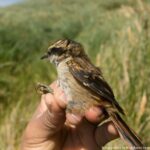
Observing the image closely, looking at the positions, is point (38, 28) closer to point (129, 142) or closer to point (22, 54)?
point (22, 54)

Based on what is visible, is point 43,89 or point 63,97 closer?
point 63,97

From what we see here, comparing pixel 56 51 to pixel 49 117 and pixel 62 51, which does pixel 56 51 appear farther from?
pixel 49 117

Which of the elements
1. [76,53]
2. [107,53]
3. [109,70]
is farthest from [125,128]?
[107,53]

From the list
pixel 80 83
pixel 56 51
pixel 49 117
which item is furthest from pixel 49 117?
pixel 56 51

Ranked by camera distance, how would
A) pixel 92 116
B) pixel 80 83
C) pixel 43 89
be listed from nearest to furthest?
pixel 92 116, pixel 80 83, pixel 43 89

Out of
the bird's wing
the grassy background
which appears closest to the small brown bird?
the bird's wing

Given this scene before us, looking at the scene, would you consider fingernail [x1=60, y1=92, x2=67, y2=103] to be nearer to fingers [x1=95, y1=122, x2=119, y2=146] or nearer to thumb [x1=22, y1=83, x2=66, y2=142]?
thumb [x1=22, y1=83, x2=66, y2=142]
